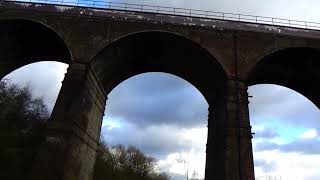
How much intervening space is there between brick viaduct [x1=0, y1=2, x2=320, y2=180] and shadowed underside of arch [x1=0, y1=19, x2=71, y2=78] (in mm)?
56

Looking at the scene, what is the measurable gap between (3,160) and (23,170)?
4.42ft

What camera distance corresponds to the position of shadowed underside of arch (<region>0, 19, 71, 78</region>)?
18625 mm

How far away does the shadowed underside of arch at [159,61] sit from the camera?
18266mm

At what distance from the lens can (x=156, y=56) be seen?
67.1ft

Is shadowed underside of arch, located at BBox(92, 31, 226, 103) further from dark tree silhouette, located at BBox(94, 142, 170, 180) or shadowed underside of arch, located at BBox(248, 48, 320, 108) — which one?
dark tree silhouette, located at BBox(94, 142, 170, 180)

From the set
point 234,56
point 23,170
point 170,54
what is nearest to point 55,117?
point 23,170

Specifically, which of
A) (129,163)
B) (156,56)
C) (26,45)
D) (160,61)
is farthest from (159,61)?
(129,163)

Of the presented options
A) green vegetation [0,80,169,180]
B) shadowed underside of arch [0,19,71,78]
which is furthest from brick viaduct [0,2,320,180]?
green vegetation [0,80,169,180]

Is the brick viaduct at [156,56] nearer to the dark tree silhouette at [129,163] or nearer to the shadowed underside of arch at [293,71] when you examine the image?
the shadowed underside of arch at [293,71]

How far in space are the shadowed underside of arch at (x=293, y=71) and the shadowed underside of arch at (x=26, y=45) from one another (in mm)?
10892

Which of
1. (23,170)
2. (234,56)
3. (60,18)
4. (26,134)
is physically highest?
Answer: (60,18)

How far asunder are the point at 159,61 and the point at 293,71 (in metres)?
7.82

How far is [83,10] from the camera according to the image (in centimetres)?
1898

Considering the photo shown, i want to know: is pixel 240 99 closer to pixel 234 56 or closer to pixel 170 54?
pixel 234 56
